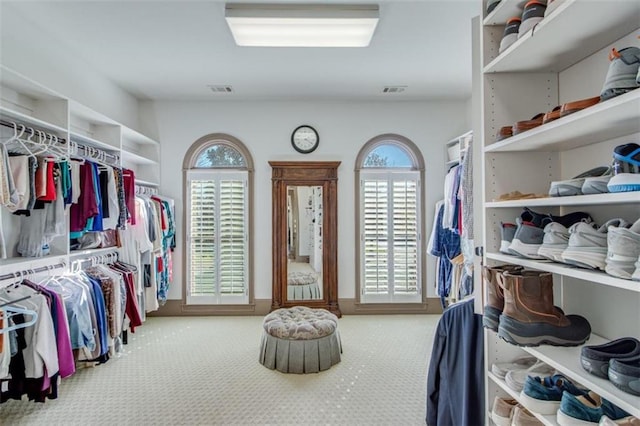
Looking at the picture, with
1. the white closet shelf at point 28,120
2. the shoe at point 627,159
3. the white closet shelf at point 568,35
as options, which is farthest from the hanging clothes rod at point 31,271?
the shoe at point 627,159

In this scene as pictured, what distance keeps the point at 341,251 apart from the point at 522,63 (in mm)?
3197

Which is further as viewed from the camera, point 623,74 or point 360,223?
point 360,223

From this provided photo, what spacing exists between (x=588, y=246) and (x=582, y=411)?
516mm

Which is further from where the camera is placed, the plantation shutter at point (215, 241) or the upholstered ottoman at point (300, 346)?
the plantation shutter at point (215, 241)

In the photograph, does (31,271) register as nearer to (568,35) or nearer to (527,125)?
(527,125)

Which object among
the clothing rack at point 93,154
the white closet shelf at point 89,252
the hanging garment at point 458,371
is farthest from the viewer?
the clothing rack at point 93,154

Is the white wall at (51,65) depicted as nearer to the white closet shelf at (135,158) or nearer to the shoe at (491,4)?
the white closet shelf at (135,158)

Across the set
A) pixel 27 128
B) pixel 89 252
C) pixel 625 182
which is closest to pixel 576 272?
pixel 625 182

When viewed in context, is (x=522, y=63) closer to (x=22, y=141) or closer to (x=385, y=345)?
(x=385, y=345)

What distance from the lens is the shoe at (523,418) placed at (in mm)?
1280

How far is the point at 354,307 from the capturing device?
4.37 metres

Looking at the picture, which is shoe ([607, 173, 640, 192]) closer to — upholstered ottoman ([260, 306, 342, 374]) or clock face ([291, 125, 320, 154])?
upholstered ottoman ([260, 306, 342, 374])

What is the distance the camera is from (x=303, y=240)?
13.9 feet

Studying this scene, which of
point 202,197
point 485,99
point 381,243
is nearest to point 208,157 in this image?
point 202,197
